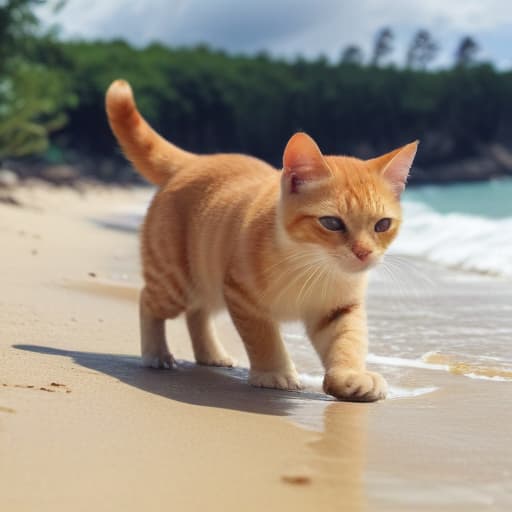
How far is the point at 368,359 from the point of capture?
12.7 feet

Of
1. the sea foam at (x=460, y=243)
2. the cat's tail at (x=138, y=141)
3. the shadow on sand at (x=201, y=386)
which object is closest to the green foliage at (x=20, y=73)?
the sea foam at (x=460, y=243)

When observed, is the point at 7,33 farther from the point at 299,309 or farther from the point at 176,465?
the point at 176,465

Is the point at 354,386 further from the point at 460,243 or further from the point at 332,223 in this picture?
the point at 460,243

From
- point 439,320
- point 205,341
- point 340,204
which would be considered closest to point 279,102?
point 439,320

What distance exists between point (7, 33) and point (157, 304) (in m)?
13.6

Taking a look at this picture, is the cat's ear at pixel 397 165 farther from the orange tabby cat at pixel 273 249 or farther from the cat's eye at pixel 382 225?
the cat's eye at pixel 382 225

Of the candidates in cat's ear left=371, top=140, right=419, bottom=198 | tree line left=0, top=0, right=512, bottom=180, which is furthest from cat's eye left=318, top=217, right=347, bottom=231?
tree line left=0, top=0, right=512, bottom=180

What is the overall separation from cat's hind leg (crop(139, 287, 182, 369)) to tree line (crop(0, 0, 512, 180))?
91.7 ft

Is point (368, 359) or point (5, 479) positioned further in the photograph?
point (368, 359)

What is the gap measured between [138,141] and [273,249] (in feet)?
3.59

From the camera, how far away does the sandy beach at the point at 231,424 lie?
1.79 m

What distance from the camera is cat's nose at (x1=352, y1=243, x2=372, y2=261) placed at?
2.90 metres

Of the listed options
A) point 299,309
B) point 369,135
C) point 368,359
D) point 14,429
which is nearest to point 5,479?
point 14,429

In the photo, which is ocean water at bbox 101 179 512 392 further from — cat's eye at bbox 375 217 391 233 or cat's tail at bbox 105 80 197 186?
cat's tail at bbox 105 80 197 186
